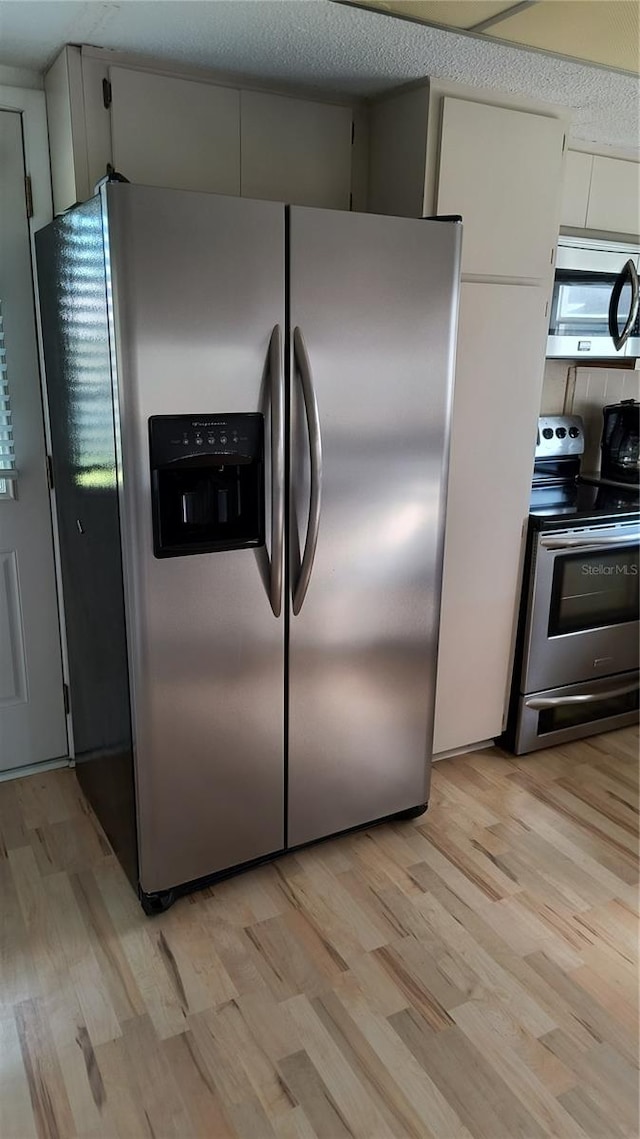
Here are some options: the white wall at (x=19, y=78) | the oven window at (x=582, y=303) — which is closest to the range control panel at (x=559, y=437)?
the oven window at (x=582, y=303)

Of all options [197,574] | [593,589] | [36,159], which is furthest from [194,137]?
[593,589]

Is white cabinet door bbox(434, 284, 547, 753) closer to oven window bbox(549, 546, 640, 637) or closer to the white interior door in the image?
oven window bbox(549, 546, 640, 637)

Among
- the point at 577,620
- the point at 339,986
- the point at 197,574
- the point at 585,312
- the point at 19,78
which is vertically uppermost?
the point at 19,78

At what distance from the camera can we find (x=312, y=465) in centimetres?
197

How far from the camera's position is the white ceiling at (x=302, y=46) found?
1774 millimetres

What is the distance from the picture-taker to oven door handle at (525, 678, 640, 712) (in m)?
2.91

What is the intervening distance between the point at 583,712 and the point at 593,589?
506 mm

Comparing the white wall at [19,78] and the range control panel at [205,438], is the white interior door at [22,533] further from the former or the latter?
the range control panel at [205,438]

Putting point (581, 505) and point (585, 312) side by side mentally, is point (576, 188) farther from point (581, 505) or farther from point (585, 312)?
point (581, 505)

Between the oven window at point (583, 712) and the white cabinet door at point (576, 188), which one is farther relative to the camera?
the oven window at point (583, 712)

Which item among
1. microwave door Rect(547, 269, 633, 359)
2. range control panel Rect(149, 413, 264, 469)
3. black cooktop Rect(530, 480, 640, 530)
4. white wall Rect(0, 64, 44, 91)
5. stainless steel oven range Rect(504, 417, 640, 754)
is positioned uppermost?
white wall Rect(0, 64, 44, 91)

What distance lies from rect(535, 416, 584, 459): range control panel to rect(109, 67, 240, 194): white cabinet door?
5.18 ft

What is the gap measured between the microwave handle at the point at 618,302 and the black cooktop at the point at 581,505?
563 mm

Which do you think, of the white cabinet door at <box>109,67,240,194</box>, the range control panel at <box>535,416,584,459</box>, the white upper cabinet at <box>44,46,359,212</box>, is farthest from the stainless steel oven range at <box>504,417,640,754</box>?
the white cabinet door at <box>109,67,240,194</box>
